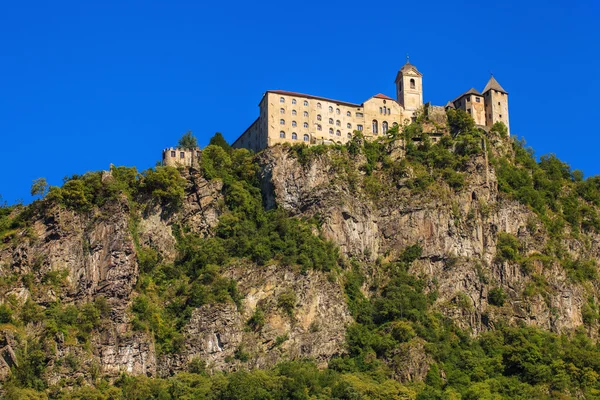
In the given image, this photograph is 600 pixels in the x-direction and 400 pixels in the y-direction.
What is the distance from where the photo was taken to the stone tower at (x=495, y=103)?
125m

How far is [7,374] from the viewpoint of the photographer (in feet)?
296

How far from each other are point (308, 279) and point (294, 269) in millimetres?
1553

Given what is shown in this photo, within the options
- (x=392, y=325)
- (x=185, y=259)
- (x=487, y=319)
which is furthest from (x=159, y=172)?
(x=487, y=319)

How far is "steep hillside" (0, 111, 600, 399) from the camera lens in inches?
3743

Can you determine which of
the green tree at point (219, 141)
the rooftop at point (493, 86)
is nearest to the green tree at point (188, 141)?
the green tree at point (219, 141)

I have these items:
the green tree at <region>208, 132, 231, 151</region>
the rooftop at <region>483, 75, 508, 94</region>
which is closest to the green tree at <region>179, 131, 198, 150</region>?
the green tree at <region>208, 132, 231, 151</region>

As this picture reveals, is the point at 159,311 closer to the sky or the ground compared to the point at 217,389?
closer to the sky

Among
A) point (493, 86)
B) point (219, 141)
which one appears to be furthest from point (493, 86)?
point (219, 141)

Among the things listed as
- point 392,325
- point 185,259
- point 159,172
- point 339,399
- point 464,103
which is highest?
point 464,103

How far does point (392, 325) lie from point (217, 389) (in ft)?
61.2

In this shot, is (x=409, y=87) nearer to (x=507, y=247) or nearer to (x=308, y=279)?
(x=507, y=247)

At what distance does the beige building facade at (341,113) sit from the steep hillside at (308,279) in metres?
2.74

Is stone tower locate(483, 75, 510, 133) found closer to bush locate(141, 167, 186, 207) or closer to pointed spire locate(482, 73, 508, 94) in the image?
pointed spire locate(482, 73, 508, 94)

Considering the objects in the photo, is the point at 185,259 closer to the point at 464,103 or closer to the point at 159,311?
the point at 159,311
